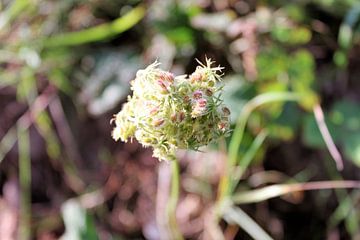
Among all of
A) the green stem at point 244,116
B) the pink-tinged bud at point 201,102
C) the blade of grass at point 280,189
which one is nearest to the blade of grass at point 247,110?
the green stem at point 244,116

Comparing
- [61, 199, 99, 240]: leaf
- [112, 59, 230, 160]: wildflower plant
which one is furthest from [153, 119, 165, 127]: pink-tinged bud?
Result: [61, 199, 99, 240]: leaf

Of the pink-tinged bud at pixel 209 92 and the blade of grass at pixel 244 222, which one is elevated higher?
the pink-tinged bud at pixel 209 92

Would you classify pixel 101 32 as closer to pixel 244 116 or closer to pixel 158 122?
pixel 244 116

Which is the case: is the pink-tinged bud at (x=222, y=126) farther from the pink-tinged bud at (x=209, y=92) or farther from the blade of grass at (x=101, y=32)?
the blade of grass at (x=101, y=32)

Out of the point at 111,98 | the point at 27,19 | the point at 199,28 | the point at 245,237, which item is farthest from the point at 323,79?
the point at 27,19

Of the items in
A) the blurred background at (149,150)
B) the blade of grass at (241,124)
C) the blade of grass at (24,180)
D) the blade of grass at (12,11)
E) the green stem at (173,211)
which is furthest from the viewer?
the blade of grass at (24,180)

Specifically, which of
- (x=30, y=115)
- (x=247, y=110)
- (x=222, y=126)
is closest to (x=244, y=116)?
(x=247, y=110)

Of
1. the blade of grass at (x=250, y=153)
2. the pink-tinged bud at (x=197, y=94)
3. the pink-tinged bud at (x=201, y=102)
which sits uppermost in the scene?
the pink-tinged bud at (x=197, y=94)
